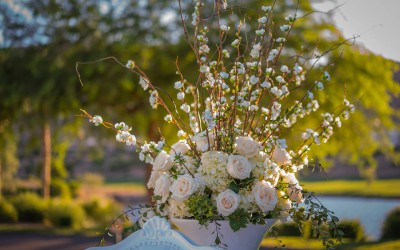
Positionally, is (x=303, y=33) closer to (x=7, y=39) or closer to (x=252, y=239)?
(x=7, y=39)

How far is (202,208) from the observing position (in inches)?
89.2

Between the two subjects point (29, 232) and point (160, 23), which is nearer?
point (160, 23)

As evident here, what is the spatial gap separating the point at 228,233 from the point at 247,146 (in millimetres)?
348

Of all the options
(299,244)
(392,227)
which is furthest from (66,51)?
(392,227)

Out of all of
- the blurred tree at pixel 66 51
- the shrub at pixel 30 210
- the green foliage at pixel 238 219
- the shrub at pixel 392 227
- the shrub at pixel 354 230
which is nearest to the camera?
the green foliage at pixel 238 219

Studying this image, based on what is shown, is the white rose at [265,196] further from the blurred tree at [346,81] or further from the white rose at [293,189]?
the blurred tree at [346,81]

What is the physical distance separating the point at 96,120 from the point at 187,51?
6433 mm

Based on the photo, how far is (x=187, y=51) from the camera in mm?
8797

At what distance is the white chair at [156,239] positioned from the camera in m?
1.97

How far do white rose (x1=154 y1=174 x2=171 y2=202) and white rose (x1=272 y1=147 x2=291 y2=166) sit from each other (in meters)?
0.45

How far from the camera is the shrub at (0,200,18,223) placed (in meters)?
11.9

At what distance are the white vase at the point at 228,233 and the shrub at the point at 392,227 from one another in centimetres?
803

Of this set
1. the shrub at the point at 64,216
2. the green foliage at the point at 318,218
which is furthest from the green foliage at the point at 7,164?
the green foliage at the point at 318,218

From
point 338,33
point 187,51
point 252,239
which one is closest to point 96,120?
point 252,239
